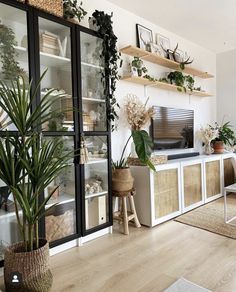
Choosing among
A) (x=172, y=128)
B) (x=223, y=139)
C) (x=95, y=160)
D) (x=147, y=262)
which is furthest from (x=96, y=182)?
(x=223, y=139)

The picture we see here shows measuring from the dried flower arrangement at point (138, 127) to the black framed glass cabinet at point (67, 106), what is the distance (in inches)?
13.8

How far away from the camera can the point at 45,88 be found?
2.26m

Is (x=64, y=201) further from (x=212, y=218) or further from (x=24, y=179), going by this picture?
(x=212, y=218)

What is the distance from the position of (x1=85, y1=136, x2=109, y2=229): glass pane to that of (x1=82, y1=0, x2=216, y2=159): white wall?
452 mm

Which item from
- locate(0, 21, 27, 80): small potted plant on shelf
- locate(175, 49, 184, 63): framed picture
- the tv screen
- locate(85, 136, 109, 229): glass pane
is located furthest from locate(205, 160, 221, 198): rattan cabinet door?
locate(0, 21, 27, 80): small potted plant on shelf

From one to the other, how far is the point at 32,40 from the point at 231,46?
3.85 meters

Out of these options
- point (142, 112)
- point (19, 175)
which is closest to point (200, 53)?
point (142, 112)

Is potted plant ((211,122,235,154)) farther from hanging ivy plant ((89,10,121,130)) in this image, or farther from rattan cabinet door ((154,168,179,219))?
hanging ivy plant ((89,10,121,130))

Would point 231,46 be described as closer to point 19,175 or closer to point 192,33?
point 192,33

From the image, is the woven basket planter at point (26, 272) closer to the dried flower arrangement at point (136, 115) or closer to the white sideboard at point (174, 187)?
the white sideboard at point (174, 187)

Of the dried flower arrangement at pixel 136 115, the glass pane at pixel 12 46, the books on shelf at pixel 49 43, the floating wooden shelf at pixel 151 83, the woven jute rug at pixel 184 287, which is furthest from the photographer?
the floating wooden shelf at pixel 151 83

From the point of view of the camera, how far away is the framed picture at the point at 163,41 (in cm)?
356

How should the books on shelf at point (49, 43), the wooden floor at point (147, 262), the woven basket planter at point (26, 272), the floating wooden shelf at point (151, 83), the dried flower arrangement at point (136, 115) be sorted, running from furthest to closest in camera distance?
the floating wooden shelf at point (151, 83)
the dried flower arrangement at point (136, 115)
the books on shelf at point (49, 43)
the wooden floor at point (147, 262)
the woven basket planter at point (26, 272)

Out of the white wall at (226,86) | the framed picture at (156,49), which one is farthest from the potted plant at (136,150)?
the white wall at (226,86)
